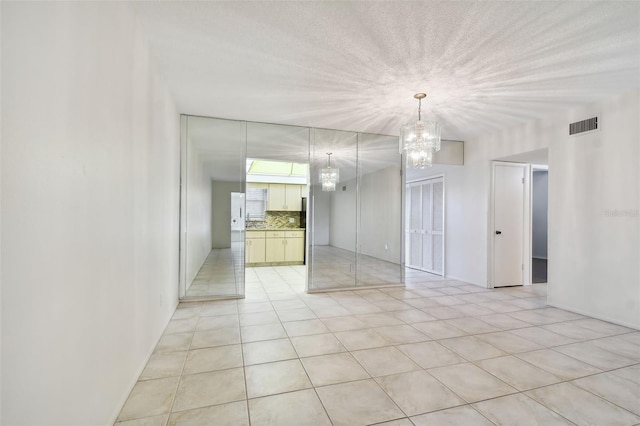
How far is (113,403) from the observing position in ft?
5.76

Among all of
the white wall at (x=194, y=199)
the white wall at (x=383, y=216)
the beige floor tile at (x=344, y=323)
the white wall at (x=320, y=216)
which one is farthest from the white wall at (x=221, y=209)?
the beige floor tile at (x=344, y=323)

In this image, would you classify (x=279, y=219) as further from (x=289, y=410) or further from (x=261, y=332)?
(x=289, y=410)

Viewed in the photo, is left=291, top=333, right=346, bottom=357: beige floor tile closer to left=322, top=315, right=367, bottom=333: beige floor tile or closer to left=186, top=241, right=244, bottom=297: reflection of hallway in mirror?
left=322, top=315, right=367, bottom=333: beige floor tile

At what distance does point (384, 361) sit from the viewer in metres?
2.53

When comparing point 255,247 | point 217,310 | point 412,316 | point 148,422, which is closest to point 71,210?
point 148,422

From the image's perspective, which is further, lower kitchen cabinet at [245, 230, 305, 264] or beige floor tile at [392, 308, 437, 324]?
lower kitchen cabinet at [245, 230, 305, 264]

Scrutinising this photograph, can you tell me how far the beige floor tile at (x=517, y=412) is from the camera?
179cm

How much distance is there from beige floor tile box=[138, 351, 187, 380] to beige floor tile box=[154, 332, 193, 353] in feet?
0.29

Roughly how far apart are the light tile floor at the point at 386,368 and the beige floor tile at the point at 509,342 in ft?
0.04

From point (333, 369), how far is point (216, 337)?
4.44 feet

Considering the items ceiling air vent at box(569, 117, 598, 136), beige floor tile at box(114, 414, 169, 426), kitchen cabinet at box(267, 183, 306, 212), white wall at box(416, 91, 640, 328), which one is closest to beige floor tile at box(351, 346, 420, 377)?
beige floor tile at box(114, 414, 169, 426)

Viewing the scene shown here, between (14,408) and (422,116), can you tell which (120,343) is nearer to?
(14,408)

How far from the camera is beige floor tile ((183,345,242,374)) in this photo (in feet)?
7.88

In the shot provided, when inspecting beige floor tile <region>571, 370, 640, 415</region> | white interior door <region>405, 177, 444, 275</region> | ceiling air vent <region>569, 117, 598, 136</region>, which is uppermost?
ceiling air vent <region>569, 117, 598, 136</region>
